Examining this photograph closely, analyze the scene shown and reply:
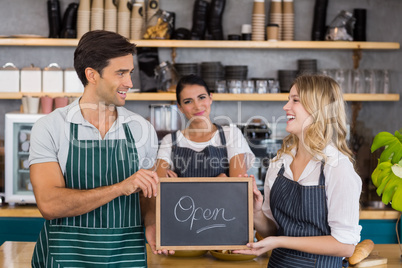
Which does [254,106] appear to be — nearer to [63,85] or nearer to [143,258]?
[63,85]

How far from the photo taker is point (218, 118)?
4.48 metres

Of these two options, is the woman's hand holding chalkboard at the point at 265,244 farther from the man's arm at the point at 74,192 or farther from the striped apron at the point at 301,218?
the man's arm at the point at 74,192

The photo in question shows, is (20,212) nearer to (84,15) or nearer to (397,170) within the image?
(84,15)

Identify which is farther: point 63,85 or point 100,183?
point 63,85

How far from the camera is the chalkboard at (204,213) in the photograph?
5.91ft

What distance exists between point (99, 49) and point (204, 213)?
0.68 meters

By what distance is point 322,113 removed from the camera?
1817 millimetres

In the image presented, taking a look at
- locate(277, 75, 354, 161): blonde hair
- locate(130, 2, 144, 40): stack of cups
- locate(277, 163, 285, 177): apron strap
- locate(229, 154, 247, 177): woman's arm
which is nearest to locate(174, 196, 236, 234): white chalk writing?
locate(277, 163, 285, 177): apron strap

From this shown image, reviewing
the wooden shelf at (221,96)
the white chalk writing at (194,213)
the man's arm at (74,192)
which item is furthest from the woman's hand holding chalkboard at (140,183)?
the wooden shelf at (221,96)

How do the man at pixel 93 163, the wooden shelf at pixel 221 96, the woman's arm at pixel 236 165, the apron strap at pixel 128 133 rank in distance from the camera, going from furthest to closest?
the wooden shelf at pixel 221 96
the woman's arm at pixel 236 165
the apron strap at pixel 128 133
the man at pixel 93 163

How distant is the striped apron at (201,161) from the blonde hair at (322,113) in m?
1.10

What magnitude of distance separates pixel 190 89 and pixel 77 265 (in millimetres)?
1360

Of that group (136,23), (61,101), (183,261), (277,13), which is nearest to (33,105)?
(61,101)

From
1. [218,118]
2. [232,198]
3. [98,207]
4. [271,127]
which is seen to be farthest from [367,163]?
[98,207]
